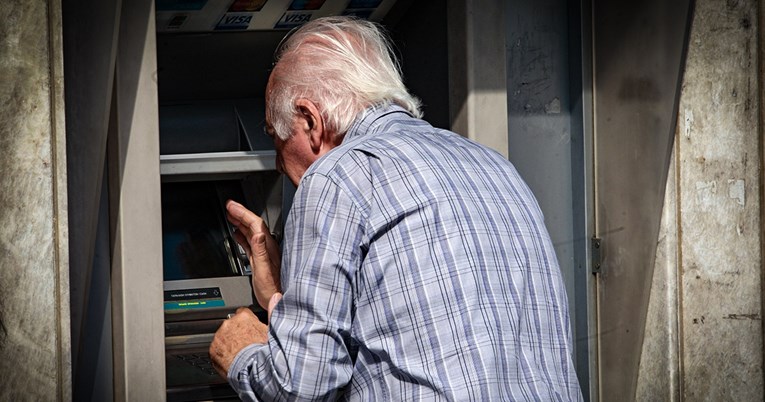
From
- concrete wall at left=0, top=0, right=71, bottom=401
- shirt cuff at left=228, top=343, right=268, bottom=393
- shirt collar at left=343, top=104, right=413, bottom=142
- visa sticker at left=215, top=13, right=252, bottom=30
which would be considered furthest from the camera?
visa sticker at left=215, top=13, right=252, bottom=30

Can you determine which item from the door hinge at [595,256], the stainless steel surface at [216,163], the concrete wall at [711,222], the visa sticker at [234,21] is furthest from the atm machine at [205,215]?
the concrete wall at [711,222]

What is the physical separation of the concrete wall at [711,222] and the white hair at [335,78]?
1182mm

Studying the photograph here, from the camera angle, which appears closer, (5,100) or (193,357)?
(5,100)

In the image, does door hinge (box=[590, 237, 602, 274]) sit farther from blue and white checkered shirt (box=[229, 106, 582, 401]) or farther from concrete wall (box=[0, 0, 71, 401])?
concrete wall (box=[0, 0, 71, 401])

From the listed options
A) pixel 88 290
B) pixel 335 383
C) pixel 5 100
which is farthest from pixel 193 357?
pixel 335 383

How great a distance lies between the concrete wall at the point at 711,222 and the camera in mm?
2990

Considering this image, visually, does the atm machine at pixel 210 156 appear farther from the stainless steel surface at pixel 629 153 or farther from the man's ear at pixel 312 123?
the stainless steel surface at pixel 629 153

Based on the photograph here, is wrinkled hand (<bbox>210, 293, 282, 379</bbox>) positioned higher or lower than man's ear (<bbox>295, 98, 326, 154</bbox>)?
lower

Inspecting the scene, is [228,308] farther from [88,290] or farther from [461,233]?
[461,233]

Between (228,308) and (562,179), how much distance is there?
1078 millimetres

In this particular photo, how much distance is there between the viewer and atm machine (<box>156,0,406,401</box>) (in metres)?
2.67

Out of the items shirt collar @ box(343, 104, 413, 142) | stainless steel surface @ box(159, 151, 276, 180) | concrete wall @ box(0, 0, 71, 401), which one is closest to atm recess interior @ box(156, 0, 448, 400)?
stainless steel surface @ box(159, 151, 276, 180)

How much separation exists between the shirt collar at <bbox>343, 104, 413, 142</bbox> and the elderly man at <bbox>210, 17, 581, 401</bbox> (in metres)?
0.04

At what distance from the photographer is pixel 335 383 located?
5.90 feet
